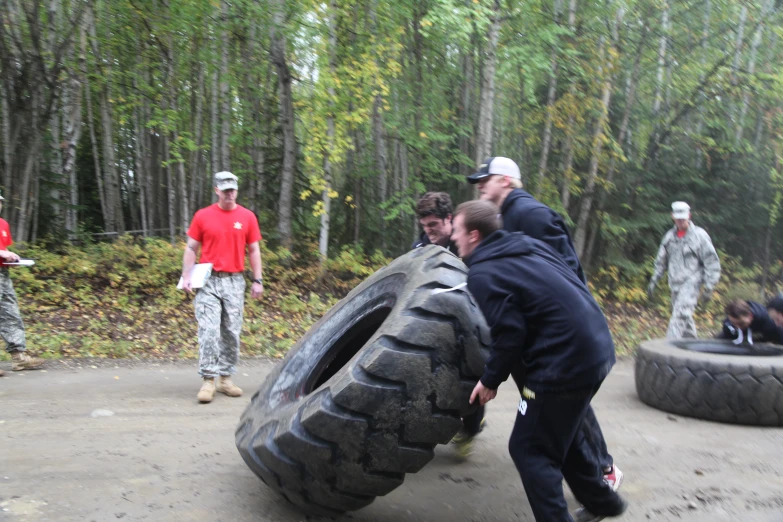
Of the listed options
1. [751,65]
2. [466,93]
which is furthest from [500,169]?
[751,65]

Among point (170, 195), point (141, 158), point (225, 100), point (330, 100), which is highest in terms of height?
point (225, 100)

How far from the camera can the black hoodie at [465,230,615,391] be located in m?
2.70

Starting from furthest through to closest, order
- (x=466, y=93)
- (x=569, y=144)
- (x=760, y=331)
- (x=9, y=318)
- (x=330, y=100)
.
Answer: (x=466, y=93) < (x=569, y=144) < (x=330, y=100) < (x=9, y=318) < (x=760, y=331)

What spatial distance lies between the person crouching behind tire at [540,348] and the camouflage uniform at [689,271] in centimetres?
562

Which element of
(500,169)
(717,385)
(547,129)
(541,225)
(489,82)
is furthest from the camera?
(547,129)

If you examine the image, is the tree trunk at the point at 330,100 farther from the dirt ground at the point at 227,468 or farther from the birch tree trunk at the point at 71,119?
the dirt ground at the point at 227,468

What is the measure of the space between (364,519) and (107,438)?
2203 millimetres

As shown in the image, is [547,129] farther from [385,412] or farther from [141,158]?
[385,412]

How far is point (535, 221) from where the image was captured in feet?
11.7

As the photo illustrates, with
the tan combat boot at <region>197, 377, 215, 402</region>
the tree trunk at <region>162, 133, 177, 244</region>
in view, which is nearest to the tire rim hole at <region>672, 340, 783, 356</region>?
the tan combat boot at <region>197, 377, 215, 402</region>

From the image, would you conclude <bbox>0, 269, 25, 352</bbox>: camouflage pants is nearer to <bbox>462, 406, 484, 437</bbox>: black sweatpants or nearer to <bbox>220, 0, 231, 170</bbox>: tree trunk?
<bbox>462, 406, 484, 437</bbox>: black sweatpants

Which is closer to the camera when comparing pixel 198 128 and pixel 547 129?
pixel 547 129

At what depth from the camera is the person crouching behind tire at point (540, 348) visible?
2.71m

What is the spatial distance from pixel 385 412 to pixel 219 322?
3.31 meters
